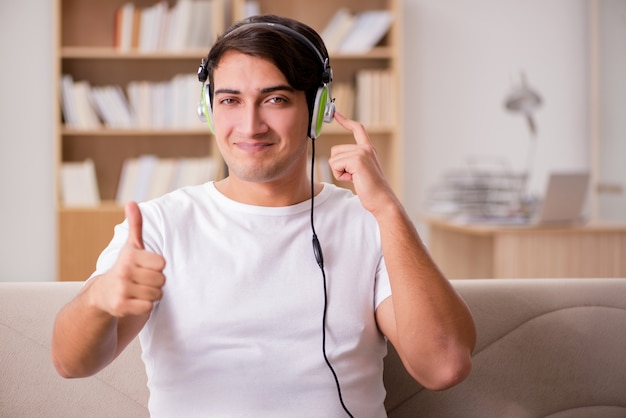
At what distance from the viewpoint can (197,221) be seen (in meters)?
1.45

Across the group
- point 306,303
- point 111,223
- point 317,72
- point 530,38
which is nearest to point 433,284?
point 306,303

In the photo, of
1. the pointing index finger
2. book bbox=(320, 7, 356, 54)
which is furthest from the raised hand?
book bbox=(320, 7, 356, 54)

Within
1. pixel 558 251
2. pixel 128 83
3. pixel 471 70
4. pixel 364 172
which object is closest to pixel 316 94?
pixel 364 172

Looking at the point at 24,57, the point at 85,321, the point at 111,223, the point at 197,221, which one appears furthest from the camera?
the point at 24,57

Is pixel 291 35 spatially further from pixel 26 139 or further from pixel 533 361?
pixel 26 139

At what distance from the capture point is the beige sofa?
4.81ft

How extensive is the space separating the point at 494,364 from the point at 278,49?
0.72 metres

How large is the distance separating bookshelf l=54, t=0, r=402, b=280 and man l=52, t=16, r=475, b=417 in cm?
258

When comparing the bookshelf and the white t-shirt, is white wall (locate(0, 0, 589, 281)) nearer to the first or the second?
the bookshelf

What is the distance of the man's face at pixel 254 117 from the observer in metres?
1.46

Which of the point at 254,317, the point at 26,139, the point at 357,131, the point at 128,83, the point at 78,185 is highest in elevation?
the point at 128,83

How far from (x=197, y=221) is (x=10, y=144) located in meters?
3.22

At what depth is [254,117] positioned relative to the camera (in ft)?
4.74

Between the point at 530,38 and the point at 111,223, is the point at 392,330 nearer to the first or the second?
the point at 111,223
